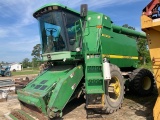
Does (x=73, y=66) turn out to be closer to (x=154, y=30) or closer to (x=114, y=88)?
(x=114, y=88)

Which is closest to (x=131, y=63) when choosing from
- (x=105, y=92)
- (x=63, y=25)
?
(x=105, y=92)

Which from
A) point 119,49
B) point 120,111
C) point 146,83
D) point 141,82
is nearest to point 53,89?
point 120,111

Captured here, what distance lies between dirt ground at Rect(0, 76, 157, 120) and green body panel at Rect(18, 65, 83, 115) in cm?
79

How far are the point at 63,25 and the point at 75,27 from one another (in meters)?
0.44

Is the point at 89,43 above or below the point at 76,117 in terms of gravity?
above

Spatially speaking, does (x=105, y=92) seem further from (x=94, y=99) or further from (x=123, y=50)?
(x=123, y=50)

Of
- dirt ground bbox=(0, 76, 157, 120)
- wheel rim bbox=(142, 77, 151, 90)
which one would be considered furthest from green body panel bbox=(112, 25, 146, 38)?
dirt ground bbox=(0, 76, 157, 120)

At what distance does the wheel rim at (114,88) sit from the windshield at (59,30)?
1566 mm

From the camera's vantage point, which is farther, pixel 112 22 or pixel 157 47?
pixel 112 22

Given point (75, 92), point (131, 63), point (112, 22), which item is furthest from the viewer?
point (131, 63)

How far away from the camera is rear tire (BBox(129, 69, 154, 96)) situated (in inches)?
312

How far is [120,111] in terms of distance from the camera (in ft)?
20.8

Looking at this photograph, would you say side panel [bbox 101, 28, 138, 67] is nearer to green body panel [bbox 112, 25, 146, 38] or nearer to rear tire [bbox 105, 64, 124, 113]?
green body panel [bbox 112, 25, 146, 38]

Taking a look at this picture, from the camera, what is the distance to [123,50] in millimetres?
8102
